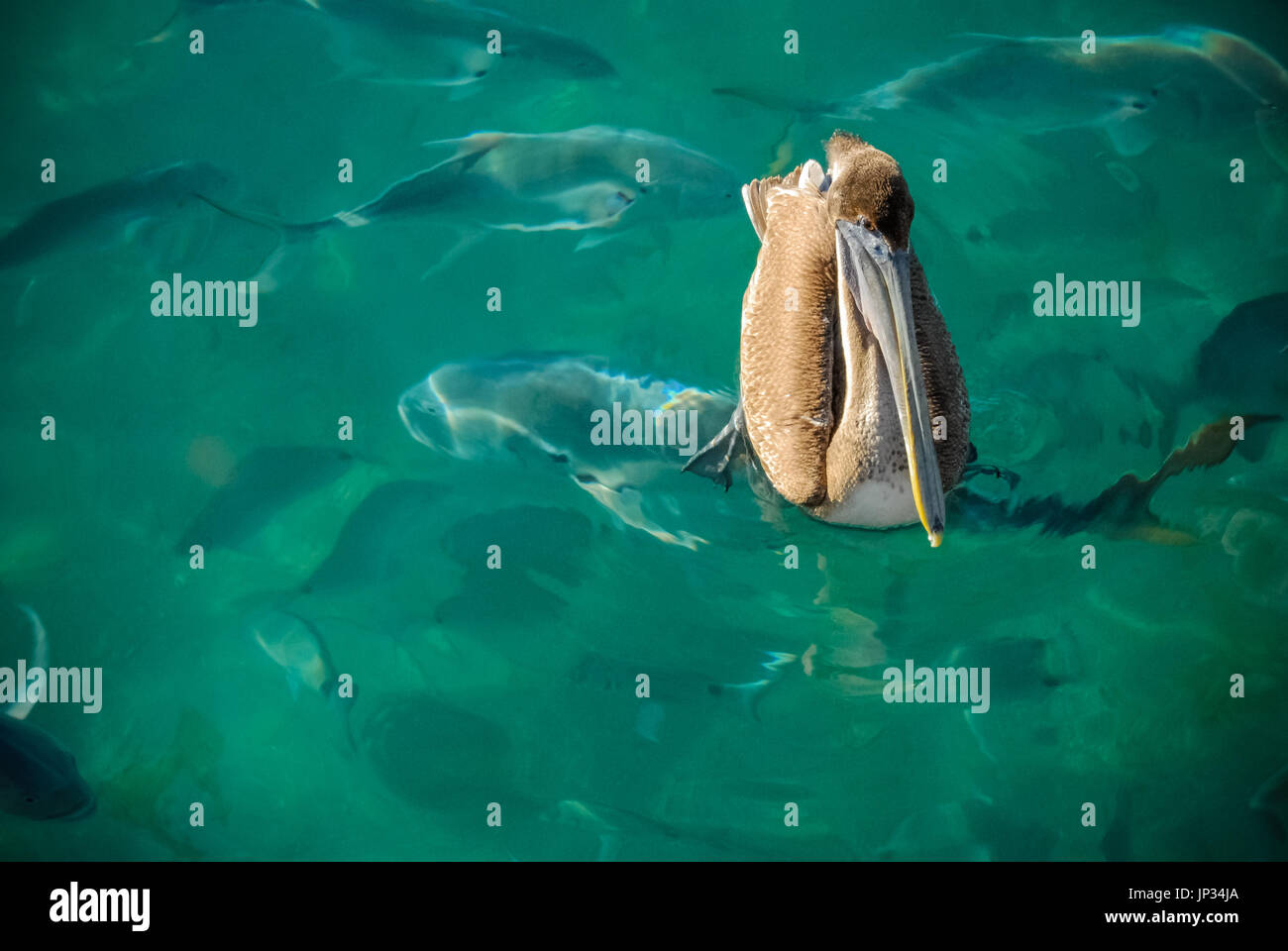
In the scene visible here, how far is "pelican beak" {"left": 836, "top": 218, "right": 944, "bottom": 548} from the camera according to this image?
570cm

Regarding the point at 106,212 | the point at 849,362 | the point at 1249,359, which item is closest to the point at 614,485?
the point at 849,362

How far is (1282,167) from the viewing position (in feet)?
26.2

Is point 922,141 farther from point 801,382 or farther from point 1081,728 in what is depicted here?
point 1081,728

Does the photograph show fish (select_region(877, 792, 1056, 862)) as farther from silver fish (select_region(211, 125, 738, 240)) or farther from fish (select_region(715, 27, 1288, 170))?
fish (select_region(715, 27, 1288, 170))

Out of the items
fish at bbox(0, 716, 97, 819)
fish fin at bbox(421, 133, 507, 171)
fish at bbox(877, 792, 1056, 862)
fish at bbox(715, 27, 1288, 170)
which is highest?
fish at bbox(715, 27, 1288, 170)

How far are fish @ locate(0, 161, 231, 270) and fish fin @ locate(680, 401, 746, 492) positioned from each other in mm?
3522

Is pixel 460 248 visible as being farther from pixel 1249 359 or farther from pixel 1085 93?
pixel 1249 359

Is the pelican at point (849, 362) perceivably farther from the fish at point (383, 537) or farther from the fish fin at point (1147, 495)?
the fish at point (383, 537)

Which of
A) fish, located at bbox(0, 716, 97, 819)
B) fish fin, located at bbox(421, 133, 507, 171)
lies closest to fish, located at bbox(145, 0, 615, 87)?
fish fin, located at bbox(421, 133, 507, 171)

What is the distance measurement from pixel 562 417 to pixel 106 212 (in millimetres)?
3230

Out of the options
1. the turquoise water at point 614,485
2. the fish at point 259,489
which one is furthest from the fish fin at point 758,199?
the fish at point 259,489

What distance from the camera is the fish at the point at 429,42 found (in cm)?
816

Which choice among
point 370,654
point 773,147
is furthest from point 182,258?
point 773,147

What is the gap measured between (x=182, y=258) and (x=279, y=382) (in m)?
1.11
